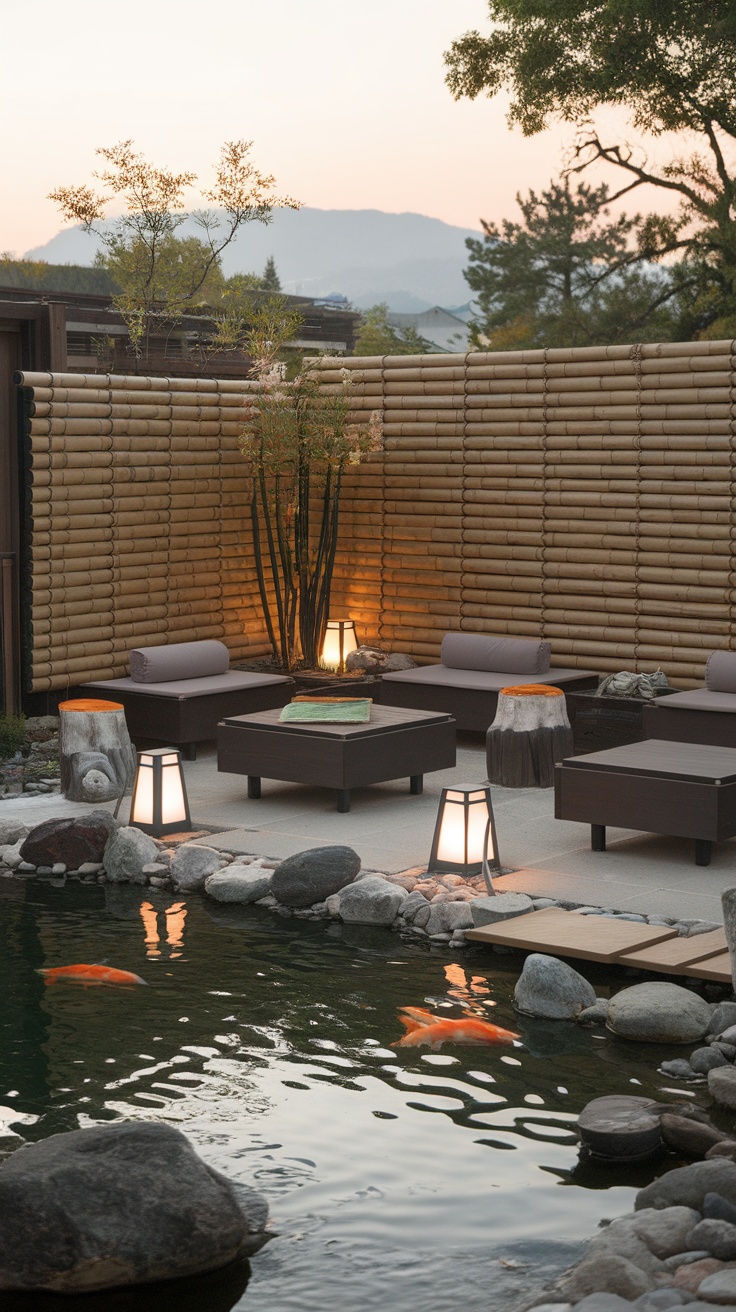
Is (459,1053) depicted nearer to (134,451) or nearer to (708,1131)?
(708,1131)

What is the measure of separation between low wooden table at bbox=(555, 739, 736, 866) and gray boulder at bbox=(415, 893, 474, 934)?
1279 mm

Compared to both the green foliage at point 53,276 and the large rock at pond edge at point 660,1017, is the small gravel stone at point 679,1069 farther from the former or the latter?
the green foliage at point 53,276

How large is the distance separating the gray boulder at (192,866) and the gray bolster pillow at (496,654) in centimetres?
388

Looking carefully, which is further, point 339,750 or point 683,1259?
point 339,750

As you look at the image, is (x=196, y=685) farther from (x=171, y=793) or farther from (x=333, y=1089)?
(x=333, y=1089)

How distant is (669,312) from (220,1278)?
2466 centimetres

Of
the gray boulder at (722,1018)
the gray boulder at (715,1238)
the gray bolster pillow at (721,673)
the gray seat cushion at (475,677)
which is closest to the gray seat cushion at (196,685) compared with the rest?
the gray seat cushion at (475,677)

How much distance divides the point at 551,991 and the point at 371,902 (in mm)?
1363

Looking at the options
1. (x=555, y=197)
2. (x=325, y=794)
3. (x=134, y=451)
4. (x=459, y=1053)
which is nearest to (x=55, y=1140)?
(x=459, y=1053)

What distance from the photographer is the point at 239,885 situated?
24.8 feet

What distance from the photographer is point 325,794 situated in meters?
9.63

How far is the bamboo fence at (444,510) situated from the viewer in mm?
11008

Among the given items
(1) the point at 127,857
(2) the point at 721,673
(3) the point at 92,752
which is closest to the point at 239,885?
(1) the point at 127,857

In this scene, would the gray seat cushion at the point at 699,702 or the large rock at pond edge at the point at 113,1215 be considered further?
the gray seat cushion at the point at 699,702
